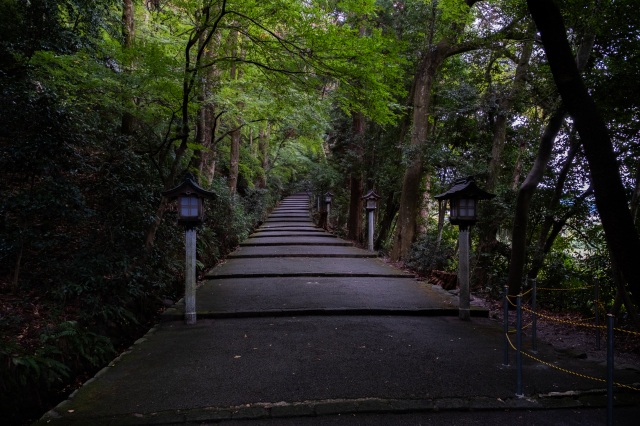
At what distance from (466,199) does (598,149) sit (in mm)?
2332

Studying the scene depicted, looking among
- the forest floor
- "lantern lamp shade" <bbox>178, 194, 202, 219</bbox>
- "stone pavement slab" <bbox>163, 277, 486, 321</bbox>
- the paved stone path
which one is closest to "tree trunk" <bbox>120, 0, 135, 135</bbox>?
"lantern lamp shade" <bbox>178, 194, 202, 219</bbox>

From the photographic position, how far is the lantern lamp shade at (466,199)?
20.1 feet

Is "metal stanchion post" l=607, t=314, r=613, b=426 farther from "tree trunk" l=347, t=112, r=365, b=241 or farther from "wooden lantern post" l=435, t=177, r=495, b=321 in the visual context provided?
"tree trunk" l=347, t=112, r=365, b=241

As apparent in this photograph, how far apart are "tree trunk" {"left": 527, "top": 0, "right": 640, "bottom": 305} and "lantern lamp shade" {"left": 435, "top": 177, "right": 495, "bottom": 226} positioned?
83.7 inches

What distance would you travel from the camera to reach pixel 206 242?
35.5 ft

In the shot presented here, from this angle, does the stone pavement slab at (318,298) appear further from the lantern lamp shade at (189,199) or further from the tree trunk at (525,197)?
the lantern lamp shade at (189,199)

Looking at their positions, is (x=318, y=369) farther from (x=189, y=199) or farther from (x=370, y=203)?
(x=370, y=203)

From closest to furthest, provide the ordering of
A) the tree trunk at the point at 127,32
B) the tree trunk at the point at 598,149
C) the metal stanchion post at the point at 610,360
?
the metal stanchion post at the point at 610,360 → the tree trunk at the point at 598,149 → the tree trunk at the point at 127,32

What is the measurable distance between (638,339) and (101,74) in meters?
9.31

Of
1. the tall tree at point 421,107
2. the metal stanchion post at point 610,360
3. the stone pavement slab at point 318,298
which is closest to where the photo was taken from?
the metal stanchion post at point 610,360

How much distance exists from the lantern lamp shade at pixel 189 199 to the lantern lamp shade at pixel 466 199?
4.02m

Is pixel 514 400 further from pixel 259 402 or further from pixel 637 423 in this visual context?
pixel 259 402

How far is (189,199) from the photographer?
5.84 m

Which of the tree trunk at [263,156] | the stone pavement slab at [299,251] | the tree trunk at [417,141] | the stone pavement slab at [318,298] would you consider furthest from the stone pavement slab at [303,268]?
the tree trunk at [263,156]
